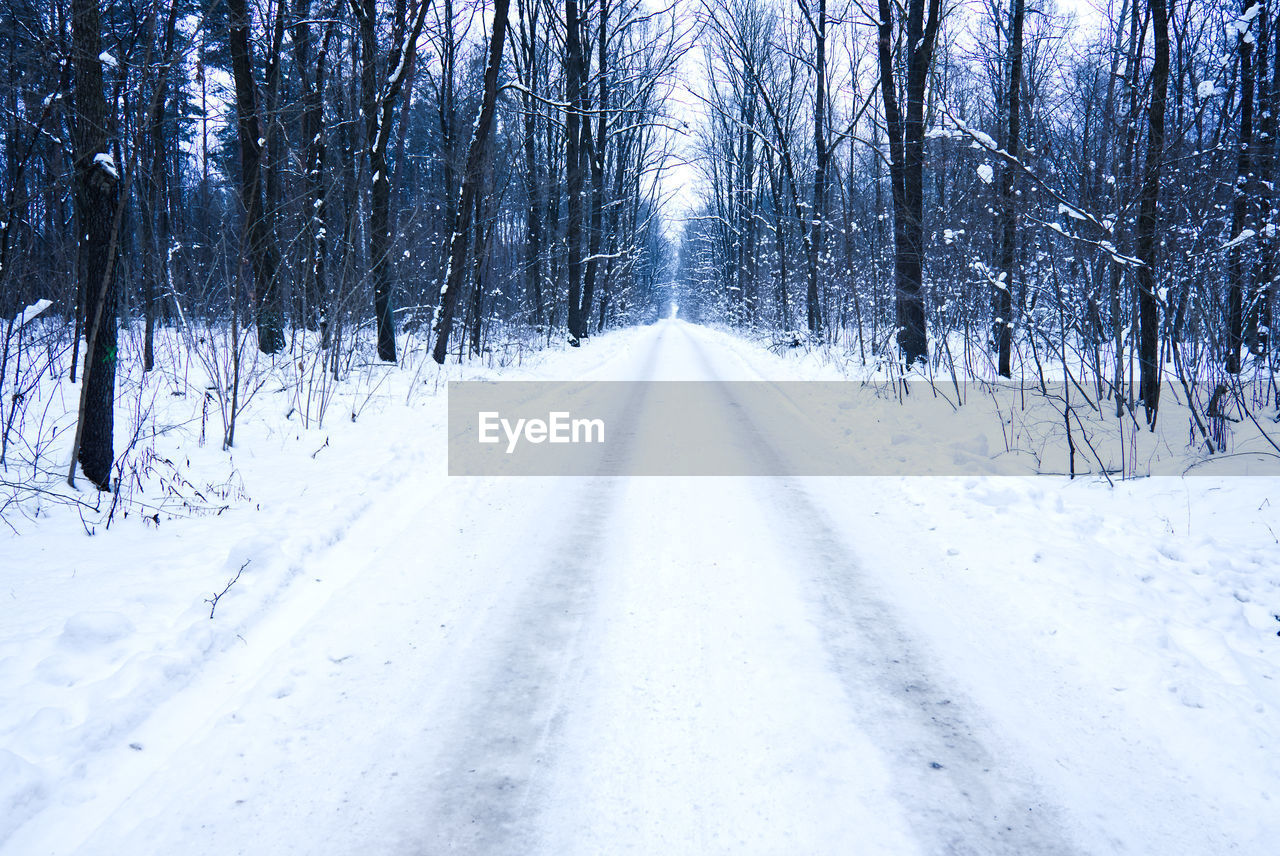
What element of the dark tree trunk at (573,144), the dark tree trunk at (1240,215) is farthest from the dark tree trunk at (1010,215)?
the dark tree trunk at (573,144)

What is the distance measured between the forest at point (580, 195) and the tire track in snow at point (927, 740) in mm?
4125

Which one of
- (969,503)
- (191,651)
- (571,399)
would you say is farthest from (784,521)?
(571,399)

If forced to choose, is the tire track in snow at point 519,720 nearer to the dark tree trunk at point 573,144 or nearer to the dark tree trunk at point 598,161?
the dark tree trunk at point 573,144

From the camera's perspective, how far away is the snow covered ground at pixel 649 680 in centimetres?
223

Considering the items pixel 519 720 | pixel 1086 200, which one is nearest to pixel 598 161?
pixel 1086 200

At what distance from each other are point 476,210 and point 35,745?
48.3 feet

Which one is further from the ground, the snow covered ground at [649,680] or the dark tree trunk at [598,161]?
the dark tree trunk at [598,161]

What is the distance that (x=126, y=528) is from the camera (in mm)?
4504

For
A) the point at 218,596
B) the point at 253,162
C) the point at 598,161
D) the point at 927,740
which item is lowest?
the point at 927,740

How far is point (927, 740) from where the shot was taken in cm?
263

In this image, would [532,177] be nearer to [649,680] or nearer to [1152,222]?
[1152,222]

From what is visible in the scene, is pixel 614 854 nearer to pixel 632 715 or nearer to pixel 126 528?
pixel 632 715

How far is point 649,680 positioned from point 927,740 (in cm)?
119

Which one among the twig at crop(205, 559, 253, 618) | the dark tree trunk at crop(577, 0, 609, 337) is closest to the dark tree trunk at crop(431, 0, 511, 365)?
the dark tree trunk at crop(577, 0, 609, 337)
